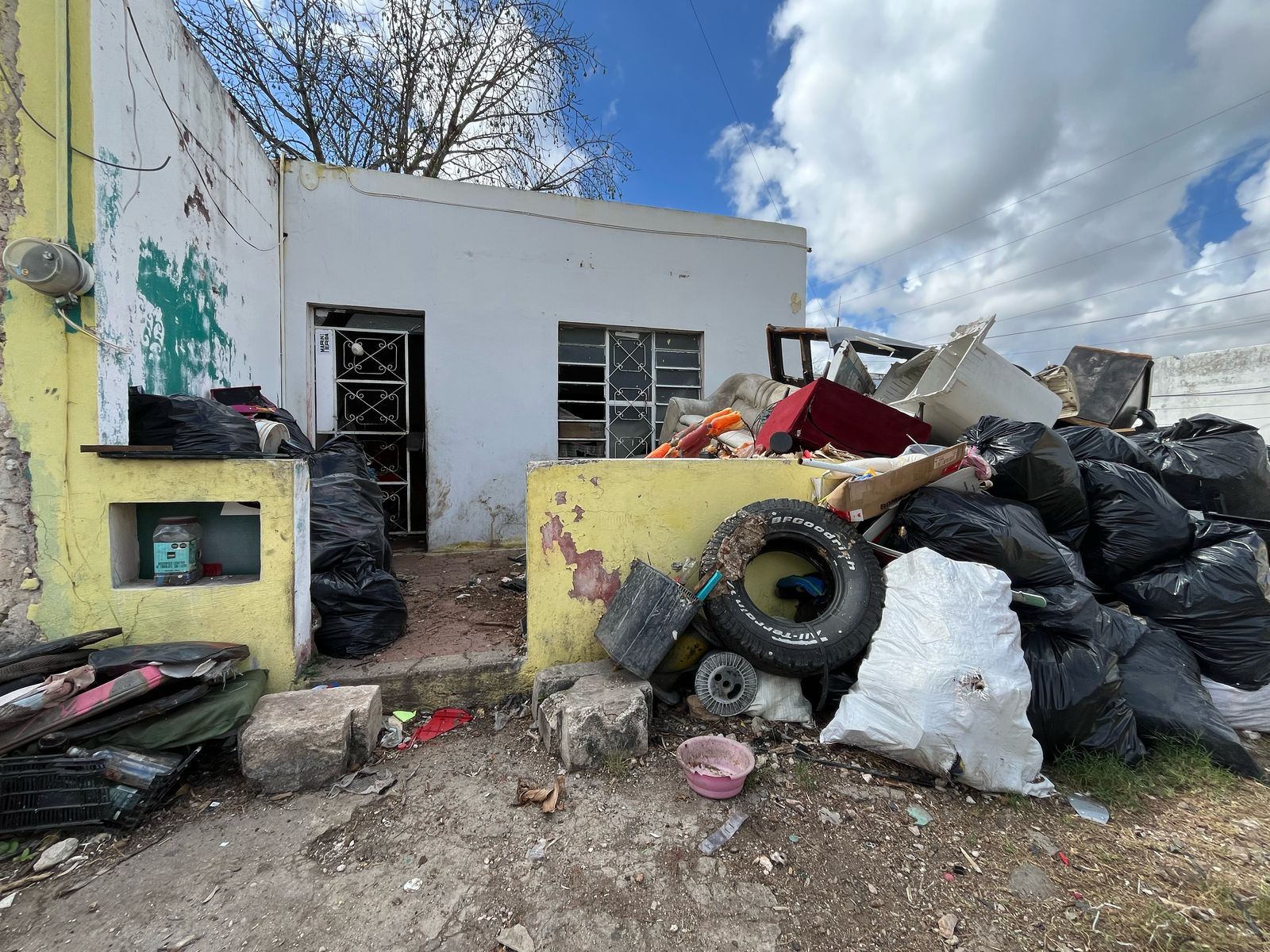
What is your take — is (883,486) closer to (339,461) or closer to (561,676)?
(561,676)

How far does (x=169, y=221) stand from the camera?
293 centimetres

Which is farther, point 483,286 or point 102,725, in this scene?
point 483,286

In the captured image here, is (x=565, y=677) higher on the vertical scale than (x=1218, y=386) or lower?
lower

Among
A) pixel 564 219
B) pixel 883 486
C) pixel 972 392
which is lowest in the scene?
pixel 883 486

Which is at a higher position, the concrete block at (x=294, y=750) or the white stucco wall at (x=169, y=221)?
the white stucco wall at (x=169, y=221)

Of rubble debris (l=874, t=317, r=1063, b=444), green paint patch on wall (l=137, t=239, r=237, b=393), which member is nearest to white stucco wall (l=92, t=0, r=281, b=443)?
green paint patch on wall (l=137, t=239, r=237, b=393)

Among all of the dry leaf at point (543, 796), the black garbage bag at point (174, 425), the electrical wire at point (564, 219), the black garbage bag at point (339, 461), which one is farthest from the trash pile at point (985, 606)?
the electrical wire at point (564, 219)

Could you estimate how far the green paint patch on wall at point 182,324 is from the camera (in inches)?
107

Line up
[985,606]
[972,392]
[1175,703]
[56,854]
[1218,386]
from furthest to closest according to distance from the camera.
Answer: [1218,386] < [972,392] < [1175,703] < [985,606] < [56,854]

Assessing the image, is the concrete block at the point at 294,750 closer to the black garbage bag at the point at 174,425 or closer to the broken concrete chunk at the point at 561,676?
the broken concrete chunk at the point at 561,676

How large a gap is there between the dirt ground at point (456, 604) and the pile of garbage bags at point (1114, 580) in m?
2.44

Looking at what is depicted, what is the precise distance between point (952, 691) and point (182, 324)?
442 centimetres

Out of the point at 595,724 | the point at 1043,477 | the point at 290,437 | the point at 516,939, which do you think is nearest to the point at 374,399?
the point at 290,437

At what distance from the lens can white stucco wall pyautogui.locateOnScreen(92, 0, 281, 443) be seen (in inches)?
94.1
